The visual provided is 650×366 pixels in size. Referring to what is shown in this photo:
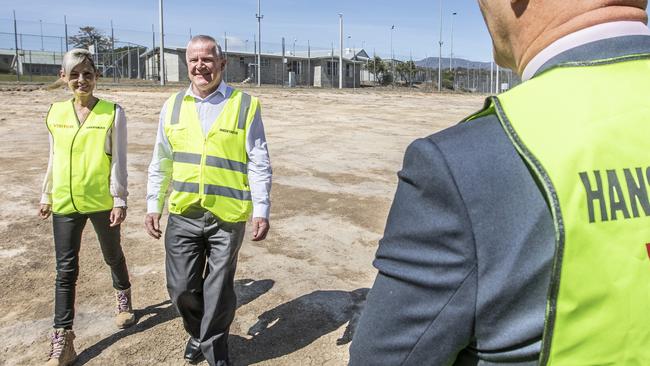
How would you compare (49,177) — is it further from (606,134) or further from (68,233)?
(606,134)

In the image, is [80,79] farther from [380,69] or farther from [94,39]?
[380,69]

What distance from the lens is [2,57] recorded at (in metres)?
34.1

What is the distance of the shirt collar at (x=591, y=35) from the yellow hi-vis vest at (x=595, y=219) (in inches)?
4.9

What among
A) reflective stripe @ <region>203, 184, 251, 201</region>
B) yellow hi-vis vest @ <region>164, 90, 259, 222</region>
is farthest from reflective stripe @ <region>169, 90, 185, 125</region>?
reflective stripe @ <region>203, 184, 251, 201</region>

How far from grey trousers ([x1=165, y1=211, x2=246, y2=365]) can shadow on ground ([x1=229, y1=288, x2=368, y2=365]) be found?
0.35 metres

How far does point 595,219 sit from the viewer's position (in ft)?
2.81

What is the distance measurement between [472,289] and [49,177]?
3716 millimetres

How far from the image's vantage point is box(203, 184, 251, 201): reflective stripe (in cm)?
355

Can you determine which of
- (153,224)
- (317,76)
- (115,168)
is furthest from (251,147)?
(317,76)

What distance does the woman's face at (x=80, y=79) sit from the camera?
3.89m

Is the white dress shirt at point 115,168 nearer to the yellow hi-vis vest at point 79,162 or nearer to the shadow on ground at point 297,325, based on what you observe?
the yellow hi-vis vest at point 79,162

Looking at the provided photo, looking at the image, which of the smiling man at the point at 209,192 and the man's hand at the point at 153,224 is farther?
the man's hand at the point at 153,224

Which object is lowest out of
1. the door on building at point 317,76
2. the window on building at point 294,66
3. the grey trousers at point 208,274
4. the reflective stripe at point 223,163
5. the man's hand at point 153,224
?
the grey trousers at point 208,274

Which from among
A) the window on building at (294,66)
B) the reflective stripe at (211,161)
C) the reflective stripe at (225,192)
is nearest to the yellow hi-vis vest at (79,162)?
the reflective stripe at (211,161)
